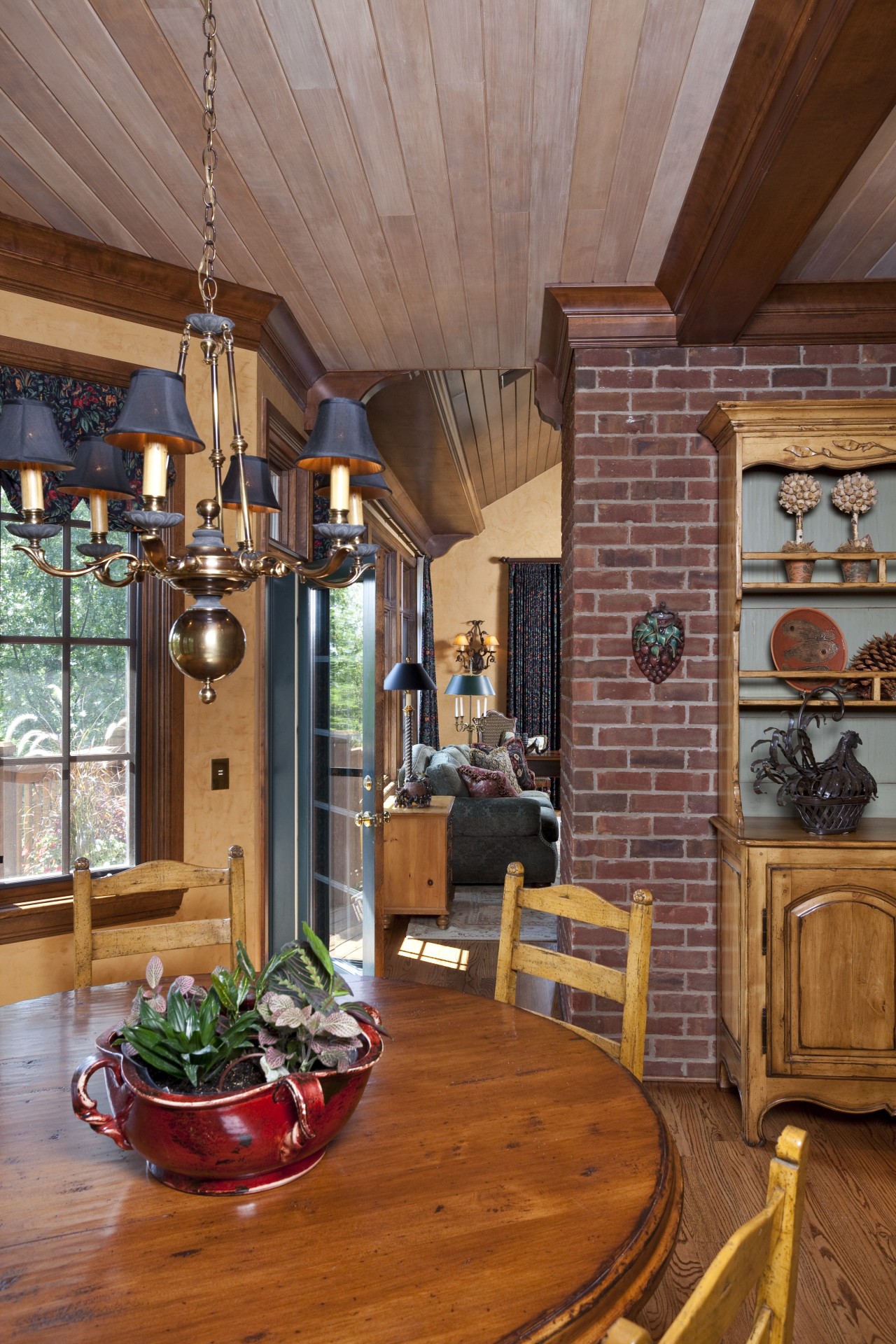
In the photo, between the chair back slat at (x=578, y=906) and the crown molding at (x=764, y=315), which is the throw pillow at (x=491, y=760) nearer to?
the crown molding at (x=764, y=315)

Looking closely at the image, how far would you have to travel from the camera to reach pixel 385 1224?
1087 mm

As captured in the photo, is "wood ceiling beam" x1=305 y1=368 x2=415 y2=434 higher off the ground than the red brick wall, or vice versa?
"wood ceiling beam" x1=305 y1=368 x2=415 y2=434

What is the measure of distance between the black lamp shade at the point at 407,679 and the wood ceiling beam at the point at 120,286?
307 cm

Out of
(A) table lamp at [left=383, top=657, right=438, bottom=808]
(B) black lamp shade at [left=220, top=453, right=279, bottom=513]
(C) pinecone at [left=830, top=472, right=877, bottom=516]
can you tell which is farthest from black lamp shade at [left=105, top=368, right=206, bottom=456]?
(A) table lamp at [left=383, top=657, right=438, bottom=808]

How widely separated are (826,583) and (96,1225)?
2648 millimetres

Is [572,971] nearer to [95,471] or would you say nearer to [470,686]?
[95,471]

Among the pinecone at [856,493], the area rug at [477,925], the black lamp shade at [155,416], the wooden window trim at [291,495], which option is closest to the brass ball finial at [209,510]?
the black lamp shade at [155,416]

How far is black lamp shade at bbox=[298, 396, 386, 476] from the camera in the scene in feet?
4.80

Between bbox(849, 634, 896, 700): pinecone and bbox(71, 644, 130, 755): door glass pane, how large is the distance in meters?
2.32

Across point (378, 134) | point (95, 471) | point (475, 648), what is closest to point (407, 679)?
point (475, 648)

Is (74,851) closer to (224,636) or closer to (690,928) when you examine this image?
(224,636)

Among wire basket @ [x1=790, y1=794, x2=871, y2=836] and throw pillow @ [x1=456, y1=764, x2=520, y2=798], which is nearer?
wire basket @ [x1=790, y1=794, x2=871, y2=836]

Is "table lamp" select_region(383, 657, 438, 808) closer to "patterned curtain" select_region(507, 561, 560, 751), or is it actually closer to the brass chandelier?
"patterned curtain" select_region(507, 561, 560, 751)

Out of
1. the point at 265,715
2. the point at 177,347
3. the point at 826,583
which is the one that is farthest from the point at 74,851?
the point at 826,583
